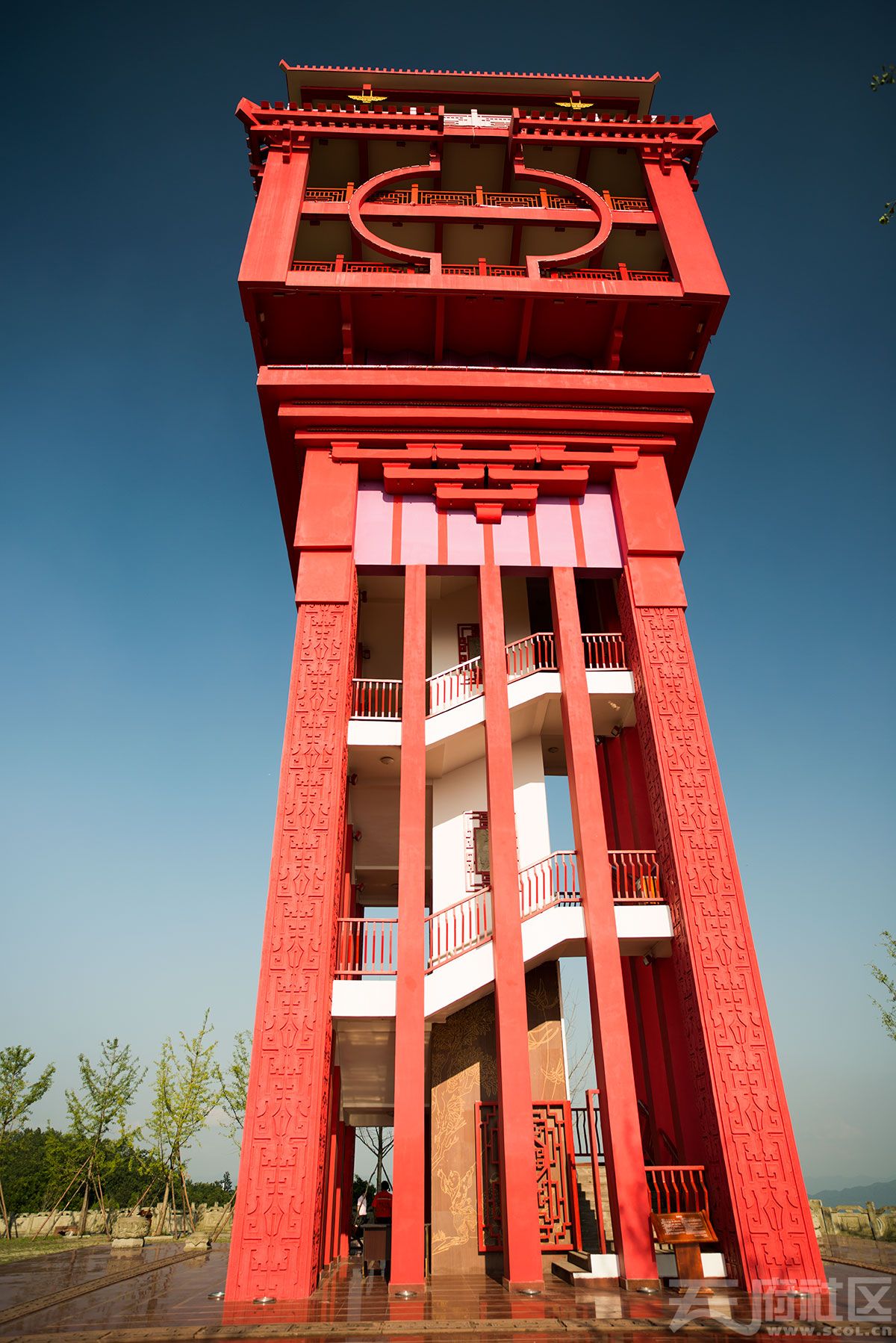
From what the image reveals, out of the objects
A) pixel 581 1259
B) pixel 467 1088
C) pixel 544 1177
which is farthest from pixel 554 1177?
pixel 467 1088

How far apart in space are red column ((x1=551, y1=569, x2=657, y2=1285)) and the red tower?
0.04 meters

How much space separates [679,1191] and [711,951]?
102 inches

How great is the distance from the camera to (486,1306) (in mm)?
7219

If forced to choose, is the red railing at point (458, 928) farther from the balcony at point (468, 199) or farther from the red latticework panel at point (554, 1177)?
the balcony at point (468, 199)

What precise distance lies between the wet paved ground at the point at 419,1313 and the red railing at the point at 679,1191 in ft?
3.08

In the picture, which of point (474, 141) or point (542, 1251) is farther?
point (474, 141)

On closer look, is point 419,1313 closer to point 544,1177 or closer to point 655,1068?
point 544,1177

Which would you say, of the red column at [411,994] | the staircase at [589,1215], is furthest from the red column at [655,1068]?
the red column at [411,994]

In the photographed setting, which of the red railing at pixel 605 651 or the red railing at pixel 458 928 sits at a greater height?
the red railing at pixel 605 651

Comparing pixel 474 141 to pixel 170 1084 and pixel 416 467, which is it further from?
pixel 170 1084

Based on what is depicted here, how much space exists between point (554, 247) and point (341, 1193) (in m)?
17.1

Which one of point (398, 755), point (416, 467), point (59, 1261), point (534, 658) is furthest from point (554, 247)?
point (59, 1261)

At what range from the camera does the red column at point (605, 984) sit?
846cm

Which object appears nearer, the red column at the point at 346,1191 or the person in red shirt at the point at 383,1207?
the person in red shirt at the point at 383,1207
